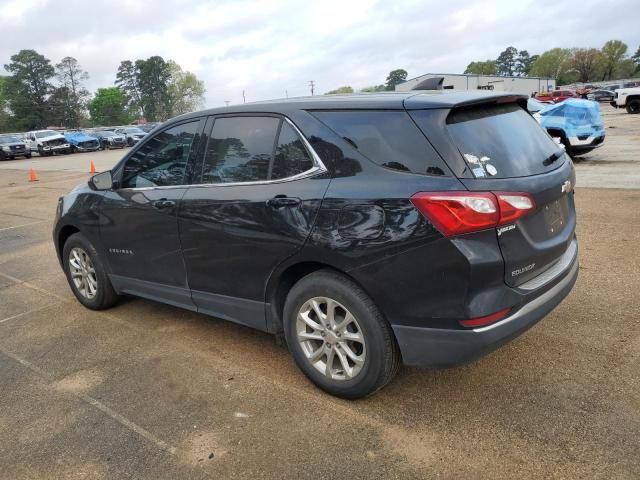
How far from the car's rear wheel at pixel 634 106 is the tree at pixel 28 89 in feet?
321

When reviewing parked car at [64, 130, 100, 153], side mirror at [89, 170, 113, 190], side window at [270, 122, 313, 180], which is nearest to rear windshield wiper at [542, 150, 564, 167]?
side window at [270, 122, 313, 180]

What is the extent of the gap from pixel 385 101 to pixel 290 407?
1.82 m

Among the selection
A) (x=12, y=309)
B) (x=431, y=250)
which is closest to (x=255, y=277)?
(x=431, y=250)

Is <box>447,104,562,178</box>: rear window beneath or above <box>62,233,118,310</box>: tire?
above

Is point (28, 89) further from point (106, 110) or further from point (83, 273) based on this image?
point (83, 273)

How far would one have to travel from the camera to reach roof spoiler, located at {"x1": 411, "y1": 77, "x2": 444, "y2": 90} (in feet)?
11.7

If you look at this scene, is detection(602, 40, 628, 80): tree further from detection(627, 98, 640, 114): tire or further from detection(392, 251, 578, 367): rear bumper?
Answer: detection(392, 251, 578, 367): rear bumper

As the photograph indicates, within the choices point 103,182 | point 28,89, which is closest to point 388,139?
point 103,182

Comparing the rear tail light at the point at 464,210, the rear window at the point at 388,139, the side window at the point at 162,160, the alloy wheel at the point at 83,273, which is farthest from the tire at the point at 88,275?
the rear tail light at the point at 464,210

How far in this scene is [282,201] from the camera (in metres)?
3.11

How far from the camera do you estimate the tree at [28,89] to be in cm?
9706

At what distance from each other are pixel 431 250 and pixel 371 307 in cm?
48

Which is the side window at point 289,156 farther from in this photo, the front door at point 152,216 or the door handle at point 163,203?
the door handle at point 163,203

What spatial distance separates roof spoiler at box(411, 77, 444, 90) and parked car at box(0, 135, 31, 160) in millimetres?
37088
